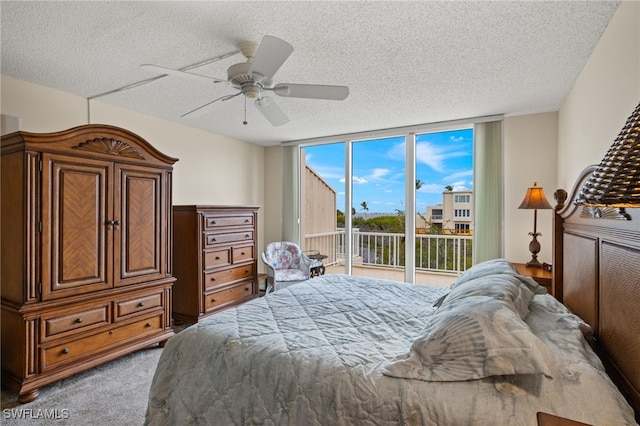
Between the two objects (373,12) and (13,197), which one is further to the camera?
(13,197)

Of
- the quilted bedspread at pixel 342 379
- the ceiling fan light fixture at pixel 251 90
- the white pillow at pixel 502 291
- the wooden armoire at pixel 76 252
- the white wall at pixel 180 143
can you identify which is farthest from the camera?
the white wall at pixel 180 143

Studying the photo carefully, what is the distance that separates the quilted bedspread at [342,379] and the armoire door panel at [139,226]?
1.44m

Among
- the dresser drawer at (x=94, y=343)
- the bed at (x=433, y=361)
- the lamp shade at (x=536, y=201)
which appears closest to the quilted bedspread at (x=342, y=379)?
the bed at (x=433, y=361)

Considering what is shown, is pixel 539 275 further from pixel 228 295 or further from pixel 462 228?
pixel 228 295

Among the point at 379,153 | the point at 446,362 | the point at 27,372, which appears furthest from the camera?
the point at 379,153

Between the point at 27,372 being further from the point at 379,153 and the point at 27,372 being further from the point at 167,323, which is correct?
the point at 379,153

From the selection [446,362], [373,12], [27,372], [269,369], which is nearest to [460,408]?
[446,362]

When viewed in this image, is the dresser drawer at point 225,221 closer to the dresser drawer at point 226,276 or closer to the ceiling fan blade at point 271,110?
the dresser drawer at point 226,276

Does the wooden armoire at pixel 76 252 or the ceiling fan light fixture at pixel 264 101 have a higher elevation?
the ceiling fan light fixture at pixel 264 101

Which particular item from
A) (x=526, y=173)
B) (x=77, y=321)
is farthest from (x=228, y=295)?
(x=526, y=173)

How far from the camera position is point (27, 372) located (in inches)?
84.4

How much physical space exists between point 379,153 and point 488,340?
3824mm

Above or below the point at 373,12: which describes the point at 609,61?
below

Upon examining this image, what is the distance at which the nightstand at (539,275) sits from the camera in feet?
8.89
